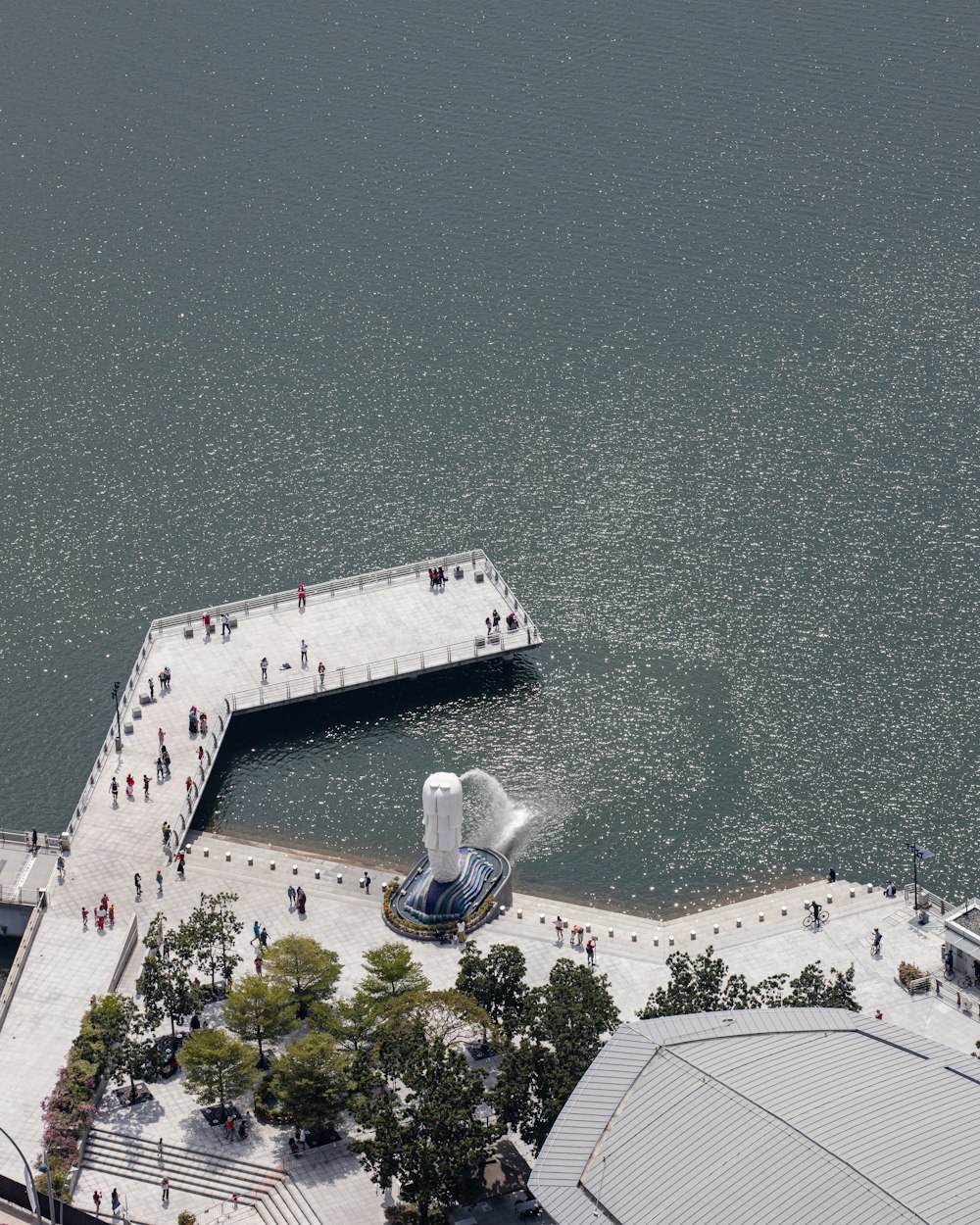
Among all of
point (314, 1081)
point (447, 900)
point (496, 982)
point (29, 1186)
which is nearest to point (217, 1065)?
point (314, 1081)

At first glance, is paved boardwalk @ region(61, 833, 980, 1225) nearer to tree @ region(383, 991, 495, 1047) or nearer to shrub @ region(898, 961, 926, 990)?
shrub @ region(898, 961, 926, 990)

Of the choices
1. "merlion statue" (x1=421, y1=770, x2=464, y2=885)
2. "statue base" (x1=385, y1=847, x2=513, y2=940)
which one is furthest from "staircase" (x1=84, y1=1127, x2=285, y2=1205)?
"merlion statue" (x1=421, y1=770, x2=464, y2=885)

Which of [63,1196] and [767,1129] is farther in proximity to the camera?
[63,1196]

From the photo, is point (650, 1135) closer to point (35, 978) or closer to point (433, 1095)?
point (433, 1095)

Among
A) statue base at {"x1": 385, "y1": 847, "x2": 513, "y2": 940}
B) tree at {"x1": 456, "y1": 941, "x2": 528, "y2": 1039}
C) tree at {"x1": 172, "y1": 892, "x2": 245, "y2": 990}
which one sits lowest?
tree at {"x1": 456, "y1": 941, "x2": 528, "y2": 1039}

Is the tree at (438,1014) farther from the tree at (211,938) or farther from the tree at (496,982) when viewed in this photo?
the tree at (211,938)

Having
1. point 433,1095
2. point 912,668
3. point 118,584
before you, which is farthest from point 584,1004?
point 118,584

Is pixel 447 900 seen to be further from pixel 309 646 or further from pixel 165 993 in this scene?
pixel 309 646
